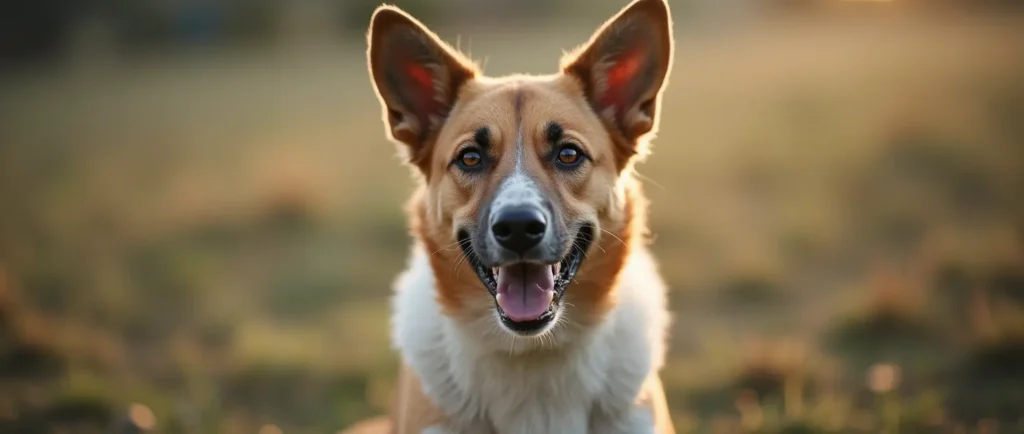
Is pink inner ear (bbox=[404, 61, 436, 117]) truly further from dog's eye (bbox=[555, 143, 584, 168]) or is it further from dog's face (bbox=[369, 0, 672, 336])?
dog's eye (bbox=[555, 143, 584, 168])

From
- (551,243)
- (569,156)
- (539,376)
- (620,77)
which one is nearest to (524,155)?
(569,156)

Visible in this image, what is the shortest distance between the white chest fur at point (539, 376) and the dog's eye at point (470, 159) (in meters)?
0.58

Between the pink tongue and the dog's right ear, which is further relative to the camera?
the dog's right ear

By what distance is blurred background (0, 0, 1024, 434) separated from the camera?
598 centimetres

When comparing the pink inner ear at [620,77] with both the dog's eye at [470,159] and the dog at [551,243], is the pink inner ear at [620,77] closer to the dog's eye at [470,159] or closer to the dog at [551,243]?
the dog at [551,243]

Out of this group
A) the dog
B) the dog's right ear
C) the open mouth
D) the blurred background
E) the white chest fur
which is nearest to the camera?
the open mouth

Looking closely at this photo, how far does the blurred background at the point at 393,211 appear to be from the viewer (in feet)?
19.6

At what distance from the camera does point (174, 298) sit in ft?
27.5

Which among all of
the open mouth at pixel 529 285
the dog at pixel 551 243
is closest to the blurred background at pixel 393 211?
the dog at pixel 551 243

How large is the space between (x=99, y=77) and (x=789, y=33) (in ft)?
32.8

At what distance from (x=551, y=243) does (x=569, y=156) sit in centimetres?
47

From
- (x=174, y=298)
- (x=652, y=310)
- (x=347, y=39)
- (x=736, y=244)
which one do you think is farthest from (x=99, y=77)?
(x=652, y=310)

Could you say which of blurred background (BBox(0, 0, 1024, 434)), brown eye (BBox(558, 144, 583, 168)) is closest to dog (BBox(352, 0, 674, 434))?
brown eye (BBox(558, 144, 583, 168))

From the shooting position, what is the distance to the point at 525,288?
378 cm
